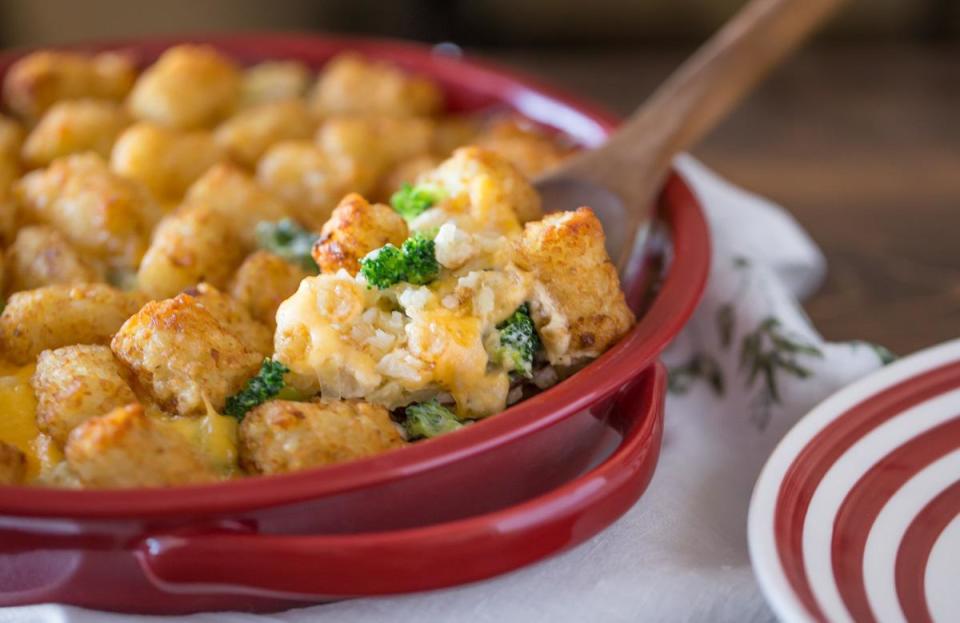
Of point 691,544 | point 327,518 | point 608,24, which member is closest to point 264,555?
point 327,518

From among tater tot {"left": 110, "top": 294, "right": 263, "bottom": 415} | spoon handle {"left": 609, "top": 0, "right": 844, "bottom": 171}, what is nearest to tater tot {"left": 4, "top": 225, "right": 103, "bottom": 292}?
tater tot {"left": 110, "top": 294, "right": 263, "bottom": 415}

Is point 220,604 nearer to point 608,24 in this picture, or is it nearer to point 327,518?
point 327,518

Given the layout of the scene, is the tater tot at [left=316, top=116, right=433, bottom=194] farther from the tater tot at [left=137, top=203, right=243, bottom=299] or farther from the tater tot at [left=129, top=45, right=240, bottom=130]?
the tater tot at [left=137, top=203, right=243, bottom=299]

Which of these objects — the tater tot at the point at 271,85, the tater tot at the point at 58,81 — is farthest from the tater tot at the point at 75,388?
the tater tot at the point at 271,85

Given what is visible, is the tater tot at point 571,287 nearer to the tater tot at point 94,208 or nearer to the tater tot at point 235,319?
the tater tot at point 235,319

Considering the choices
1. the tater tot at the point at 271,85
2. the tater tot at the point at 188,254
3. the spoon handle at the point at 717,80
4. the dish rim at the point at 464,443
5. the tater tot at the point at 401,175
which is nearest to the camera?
the dish rim at the point at 464,443
